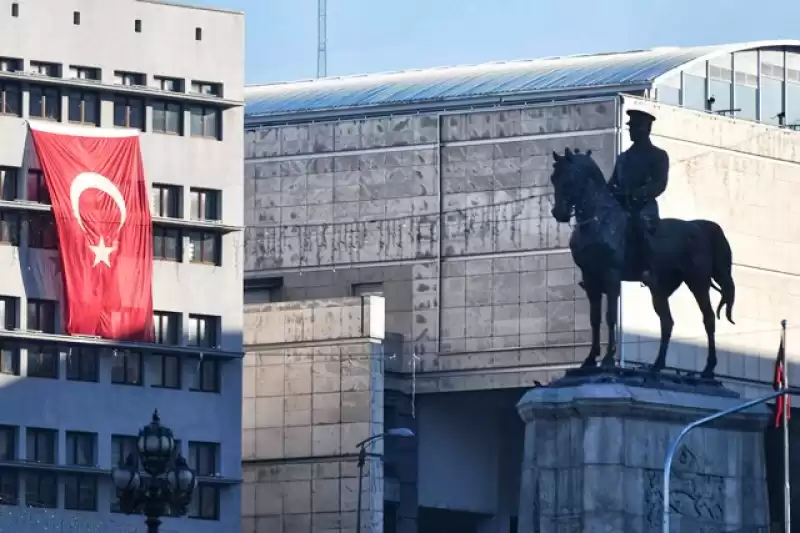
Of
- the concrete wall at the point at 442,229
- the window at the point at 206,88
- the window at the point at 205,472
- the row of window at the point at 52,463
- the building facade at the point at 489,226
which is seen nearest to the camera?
the row of window at the point at 52,463

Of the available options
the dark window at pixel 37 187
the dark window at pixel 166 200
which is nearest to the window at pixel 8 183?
the dark window at pixel 37 187

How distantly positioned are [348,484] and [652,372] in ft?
215

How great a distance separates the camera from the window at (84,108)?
115875 mm

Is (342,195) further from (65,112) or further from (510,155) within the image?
(65,112)

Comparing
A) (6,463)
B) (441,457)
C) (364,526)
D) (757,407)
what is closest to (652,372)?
(757,407)

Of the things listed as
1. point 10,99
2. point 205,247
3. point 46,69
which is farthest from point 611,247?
point 205,247

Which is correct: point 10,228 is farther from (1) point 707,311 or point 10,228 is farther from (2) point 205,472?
(1) point 707,311

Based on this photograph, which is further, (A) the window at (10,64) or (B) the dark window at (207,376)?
(B) the dark window at (207,376)

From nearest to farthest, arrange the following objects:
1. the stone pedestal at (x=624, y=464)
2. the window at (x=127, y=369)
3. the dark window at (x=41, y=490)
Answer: the stone pedestal at (x=624, y=464) → the dark window at (x=41, y=490) → the window at (x=127, y=369)

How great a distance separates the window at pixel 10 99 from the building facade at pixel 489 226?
20309 millimetres

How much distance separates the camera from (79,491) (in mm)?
113875

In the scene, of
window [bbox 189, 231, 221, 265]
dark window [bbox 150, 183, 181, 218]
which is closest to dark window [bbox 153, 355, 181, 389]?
window [bbox 189, 231, 221, 265]

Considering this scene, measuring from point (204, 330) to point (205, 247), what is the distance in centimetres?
338

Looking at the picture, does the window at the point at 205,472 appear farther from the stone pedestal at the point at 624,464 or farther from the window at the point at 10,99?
the stone pedestal at the point at 624,464
